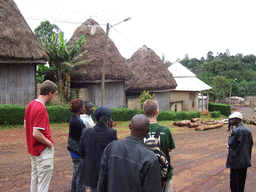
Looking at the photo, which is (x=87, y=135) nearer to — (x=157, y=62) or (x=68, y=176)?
(x=68, y=176)

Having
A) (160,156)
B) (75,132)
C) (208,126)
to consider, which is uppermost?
(75,132)

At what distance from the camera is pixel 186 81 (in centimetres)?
2892

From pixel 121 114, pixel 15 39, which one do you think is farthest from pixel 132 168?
pixel 121 114

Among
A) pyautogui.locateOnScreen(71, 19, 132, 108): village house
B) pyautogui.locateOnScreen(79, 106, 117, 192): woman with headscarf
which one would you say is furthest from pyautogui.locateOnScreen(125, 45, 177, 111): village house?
pyautogui.locateOnScreen(79, 106, 117, 192): woman with headscarf

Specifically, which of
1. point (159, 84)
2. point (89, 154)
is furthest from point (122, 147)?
point (159, 84)

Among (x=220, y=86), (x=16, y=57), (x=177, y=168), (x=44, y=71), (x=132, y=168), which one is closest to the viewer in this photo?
(x=132, y=168)

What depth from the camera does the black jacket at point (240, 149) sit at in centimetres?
457

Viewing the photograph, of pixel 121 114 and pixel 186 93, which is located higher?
pixel 186 93

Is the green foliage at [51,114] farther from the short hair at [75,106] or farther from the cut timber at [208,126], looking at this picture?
the short hair at [75,106]

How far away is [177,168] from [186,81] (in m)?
23.3

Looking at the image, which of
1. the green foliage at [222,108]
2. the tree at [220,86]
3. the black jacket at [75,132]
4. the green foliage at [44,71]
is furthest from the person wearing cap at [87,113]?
the tree at [220,86]

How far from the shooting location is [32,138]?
3.42 m

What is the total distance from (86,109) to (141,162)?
2.40m

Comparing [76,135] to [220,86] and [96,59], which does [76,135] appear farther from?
[220,86]
